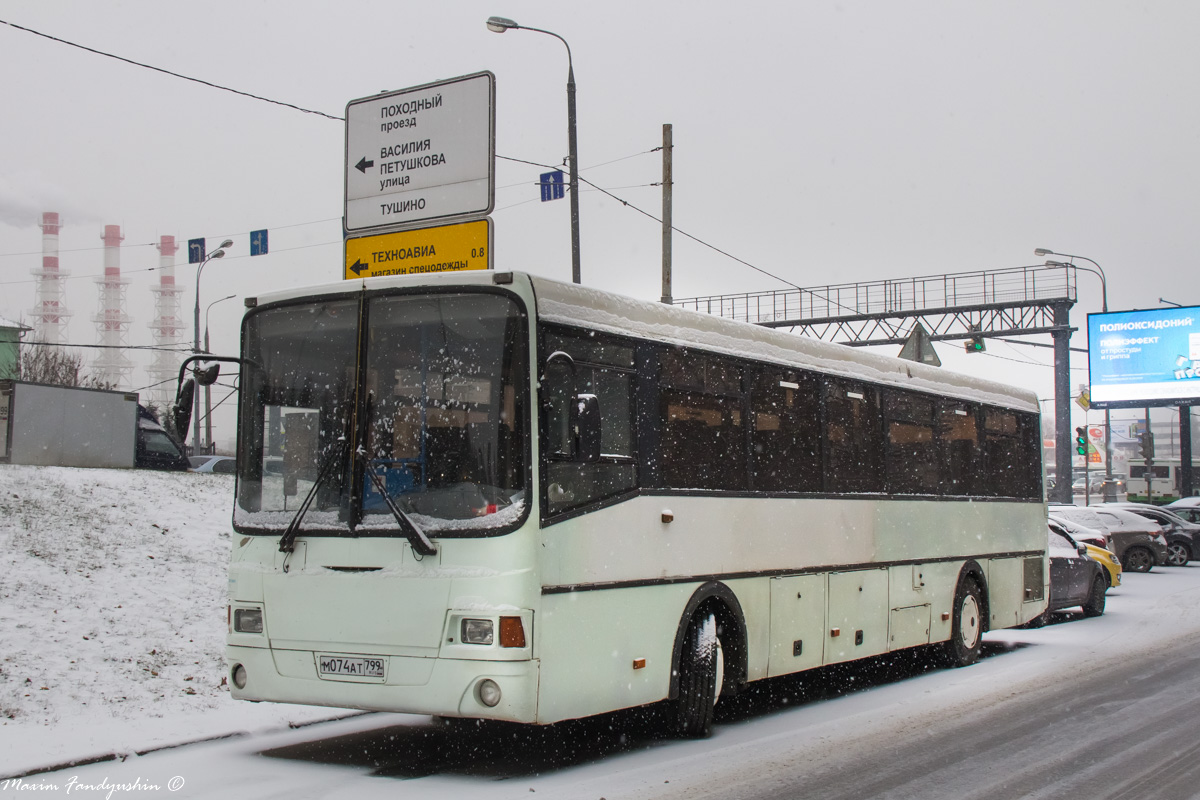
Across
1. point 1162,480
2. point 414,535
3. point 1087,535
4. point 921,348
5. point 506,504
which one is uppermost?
point 921,348

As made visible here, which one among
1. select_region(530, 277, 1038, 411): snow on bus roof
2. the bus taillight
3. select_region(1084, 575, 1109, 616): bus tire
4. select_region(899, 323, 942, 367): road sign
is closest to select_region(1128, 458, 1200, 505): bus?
select_region(1084, 575, 1109, 616): bus tire

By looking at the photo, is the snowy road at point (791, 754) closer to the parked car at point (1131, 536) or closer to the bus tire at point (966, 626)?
the bus tire at point (966, 626)

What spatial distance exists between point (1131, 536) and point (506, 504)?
26.1 meters

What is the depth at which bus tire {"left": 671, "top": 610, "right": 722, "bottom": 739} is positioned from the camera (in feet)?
28.9

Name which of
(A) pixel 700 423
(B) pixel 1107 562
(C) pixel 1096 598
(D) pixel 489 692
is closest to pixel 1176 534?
(B) pixel 1107 562

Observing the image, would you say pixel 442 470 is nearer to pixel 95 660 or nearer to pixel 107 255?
pixel 95 660

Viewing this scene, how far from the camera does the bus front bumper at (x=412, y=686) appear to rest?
7141 mm

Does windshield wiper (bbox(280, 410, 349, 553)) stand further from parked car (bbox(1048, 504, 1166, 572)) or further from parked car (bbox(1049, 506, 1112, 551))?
parked car (bbox(1048, 504, 1166, 572))

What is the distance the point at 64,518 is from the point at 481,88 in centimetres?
780

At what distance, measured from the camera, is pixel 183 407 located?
25.1ft

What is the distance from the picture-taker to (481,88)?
12164mm

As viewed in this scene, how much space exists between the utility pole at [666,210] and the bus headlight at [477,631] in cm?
1772

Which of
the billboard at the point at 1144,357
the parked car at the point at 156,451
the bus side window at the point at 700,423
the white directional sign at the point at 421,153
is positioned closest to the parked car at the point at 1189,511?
the billboard at the point at 1144,357

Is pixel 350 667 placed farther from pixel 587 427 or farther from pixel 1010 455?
pixel 1010 455
